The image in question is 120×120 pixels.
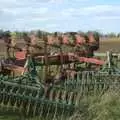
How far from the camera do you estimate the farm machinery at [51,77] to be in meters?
9.95

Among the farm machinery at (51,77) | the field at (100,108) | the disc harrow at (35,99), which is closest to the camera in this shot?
the field at (100,108)

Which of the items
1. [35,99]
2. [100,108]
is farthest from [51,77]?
[100,108]

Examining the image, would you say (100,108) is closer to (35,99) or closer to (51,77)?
(35,99)

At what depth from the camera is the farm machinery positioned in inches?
392

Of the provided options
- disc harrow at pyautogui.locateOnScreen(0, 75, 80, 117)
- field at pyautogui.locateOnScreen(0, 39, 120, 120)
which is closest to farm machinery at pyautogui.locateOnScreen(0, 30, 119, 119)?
disc harrow at pyautogui.locateOnScreen(0, 75, 80, 117)

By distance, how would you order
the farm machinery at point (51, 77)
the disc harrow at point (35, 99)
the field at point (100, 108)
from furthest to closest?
the farm machinery at point (51, 77) < the disc harrow at point (35, 99) < the field at point (100, 108)

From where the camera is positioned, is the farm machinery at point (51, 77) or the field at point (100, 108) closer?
the field at point (100, 108)

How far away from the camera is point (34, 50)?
14.7 meters

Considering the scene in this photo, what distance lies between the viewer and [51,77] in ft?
42.3

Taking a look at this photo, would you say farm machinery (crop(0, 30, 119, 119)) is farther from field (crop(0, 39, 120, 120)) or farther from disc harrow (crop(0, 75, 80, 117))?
field (crop(0, 39, 120, 120))

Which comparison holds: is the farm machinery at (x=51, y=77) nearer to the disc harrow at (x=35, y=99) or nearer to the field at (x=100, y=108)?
the disc harrow at (x=35, y=99)

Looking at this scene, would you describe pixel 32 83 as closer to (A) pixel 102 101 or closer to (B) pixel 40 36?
(A) pixel 102 101

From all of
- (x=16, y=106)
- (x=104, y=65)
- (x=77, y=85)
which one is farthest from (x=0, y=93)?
(x=104, y=65)

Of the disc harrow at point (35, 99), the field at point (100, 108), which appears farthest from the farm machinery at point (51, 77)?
the field at point (100, 108)
